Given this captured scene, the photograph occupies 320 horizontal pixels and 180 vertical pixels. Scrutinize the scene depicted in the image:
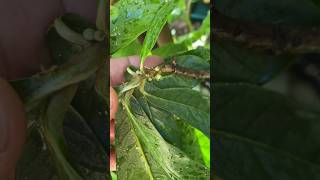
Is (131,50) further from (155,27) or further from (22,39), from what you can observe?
(22,39)

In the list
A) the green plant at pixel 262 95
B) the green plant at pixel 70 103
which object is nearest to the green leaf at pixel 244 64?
the green plant at pixel 262 95

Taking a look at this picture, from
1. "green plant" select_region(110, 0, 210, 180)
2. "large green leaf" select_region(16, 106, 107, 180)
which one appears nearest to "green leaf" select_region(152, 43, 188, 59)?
"green plant" select_region(110, 0, 210, 180)

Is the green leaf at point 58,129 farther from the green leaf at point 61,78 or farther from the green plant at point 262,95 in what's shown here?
the green plant at point 262,95

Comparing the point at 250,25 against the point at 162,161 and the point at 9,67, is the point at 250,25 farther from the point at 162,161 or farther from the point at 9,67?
the point at 9,67

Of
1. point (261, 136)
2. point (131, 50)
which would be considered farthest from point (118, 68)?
point (261, 136)

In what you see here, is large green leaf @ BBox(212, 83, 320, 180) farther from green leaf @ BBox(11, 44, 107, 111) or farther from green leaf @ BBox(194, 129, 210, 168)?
green leaf @ BBox(11, 44, 107, 111)
